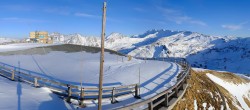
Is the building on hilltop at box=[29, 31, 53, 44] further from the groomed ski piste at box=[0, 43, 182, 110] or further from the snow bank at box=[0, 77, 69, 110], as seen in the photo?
the snow bank at box=[0, 77, 69, 110]

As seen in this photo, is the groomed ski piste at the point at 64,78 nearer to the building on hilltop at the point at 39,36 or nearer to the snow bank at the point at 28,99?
the snow bank at the point at 28,99

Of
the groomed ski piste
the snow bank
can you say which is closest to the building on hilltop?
the groomed ski piste


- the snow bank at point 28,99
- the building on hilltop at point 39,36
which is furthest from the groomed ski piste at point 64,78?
the building on hilltop at point 39,36

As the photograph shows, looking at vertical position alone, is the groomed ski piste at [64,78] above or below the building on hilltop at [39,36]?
below

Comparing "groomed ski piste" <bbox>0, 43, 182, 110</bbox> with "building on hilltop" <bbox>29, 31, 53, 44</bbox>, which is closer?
"groomed ski piste" <bbox>0, 43, 182, 110</bbox>

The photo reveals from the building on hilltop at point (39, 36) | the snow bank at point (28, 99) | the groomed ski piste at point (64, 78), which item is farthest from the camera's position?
the building on hilltop at point (39, 36)

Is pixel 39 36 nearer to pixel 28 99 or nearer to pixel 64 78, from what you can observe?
pixel 64 78

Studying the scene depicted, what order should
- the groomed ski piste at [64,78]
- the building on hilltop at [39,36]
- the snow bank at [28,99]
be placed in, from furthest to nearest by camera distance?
the building on hilltop at [39,36]
the groomed ski piste at [64,78]
the snow bank at [28,99]

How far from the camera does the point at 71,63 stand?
51.1 m

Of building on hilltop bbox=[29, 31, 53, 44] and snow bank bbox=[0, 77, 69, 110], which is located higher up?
building on hilltop bbox=[29, 31, 53, 44]

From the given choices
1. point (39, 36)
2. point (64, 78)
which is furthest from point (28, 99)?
point (39, 36)

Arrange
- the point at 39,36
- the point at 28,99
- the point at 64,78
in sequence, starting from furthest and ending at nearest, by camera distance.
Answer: the point at 39,36 → the point at 64,78 → the point at 28,99

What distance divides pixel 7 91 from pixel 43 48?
43.3 m

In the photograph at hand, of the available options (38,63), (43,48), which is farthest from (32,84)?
(43,48)
